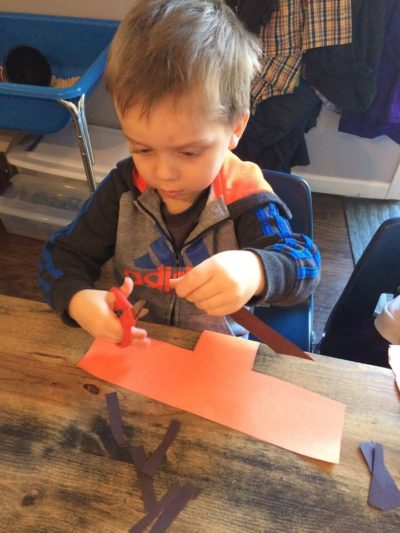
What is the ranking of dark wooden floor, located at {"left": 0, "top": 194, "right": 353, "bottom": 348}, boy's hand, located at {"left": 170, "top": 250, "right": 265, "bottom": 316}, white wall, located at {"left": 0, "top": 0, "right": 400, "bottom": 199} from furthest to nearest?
1. white wall, located at {"left": 0, "top": 0, "right": 400, "bottom": 199}
2. dark wooden floor, located at {"left": 0, "top": 194, "right": 353, "bottom": 348}
3. boy's hand, located at {"left": 170, "top": 250, "right": 265, "bottom": 316}

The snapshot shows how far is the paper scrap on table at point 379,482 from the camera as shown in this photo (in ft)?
1.69

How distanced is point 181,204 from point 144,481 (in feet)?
1.61

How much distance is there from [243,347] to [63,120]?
1.04 meters

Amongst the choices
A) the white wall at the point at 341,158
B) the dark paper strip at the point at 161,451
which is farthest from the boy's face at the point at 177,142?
the white wall at the point at 341,158

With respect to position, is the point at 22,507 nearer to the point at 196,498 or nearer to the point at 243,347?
the point at 196,498

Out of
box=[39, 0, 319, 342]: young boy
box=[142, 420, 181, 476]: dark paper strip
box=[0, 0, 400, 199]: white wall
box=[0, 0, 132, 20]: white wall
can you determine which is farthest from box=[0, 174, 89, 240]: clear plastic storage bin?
box=[142, 420, 181, 476]: dark paper strip

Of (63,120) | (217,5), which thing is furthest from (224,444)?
(63,120)

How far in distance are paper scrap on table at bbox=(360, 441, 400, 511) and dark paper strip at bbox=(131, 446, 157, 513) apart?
0.25 meters

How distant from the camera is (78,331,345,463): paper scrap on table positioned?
1.87ft

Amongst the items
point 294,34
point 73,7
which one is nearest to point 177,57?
point 294,34

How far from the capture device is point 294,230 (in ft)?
3.22

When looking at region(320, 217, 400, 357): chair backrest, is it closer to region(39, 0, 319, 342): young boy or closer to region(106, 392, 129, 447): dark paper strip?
region(39, 0, 319, 342): young boy

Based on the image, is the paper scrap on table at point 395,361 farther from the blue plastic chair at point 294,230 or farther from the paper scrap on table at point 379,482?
the blue plastic chair at point 294,230

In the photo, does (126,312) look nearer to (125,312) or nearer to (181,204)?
(125,312)
